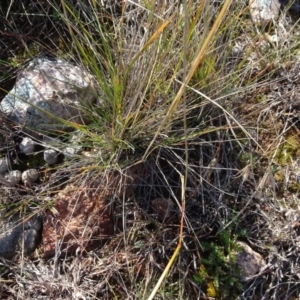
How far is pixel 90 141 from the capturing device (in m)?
1.33

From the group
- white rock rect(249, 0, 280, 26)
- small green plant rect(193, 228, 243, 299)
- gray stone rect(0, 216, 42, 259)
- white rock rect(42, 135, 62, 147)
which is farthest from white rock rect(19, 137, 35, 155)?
white rock rect(249, 0, 280, 26)

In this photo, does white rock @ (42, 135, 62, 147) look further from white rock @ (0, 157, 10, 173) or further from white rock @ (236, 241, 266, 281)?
white rock @ (236, 241, 266, 281)

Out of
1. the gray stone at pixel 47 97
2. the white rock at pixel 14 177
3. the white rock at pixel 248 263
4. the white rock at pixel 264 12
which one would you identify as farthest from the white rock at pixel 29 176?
the white rock at pixel 264 12

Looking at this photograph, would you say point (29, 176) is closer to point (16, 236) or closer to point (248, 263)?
point (16, 236)

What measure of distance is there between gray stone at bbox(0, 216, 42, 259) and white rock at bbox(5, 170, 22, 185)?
10 cm

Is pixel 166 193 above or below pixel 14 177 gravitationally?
above

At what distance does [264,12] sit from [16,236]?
1040mm

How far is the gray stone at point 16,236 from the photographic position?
132cm

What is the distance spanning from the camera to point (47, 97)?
53.5 inches

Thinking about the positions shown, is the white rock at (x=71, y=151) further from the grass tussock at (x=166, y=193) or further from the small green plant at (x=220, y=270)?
the small green plant at (x=220, y=270)

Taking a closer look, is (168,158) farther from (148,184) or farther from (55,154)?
(55,154)

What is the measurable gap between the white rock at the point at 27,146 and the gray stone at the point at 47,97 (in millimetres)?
42

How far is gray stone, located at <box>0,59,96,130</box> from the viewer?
53.4 inches

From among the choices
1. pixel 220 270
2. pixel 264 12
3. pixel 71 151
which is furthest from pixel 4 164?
pixel 264 12
